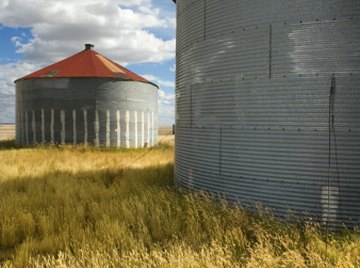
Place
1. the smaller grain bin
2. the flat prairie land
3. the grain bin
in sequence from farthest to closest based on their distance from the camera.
A: the smaller grain bin < the grain bin < the flat prairie land

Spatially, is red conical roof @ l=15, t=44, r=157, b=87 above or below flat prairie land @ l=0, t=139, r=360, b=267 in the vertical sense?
above

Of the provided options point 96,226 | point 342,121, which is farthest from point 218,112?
point 96,226

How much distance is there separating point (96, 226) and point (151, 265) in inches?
77.6

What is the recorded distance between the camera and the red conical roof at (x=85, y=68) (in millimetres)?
20891

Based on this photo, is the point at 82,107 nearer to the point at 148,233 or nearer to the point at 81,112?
the point at 81,112

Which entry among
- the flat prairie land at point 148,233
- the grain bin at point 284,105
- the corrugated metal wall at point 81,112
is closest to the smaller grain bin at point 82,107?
the corrugated metal wall at point 81,112

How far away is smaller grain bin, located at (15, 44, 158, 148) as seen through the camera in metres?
20.3

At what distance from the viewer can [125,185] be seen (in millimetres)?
9852

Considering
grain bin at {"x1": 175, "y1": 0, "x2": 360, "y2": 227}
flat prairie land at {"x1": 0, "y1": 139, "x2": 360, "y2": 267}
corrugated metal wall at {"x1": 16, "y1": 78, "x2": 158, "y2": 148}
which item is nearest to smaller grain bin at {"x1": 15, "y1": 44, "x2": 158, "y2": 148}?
corrugated metal wall at {"x1": 16, "y1": 78, "x2": 158, "y2": 148}

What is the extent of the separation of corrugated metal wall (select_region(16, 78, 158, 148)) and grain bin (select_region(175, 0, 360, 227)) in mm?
13287

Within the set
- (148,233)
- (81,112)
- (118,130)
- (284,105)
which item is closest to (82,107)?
(81,112)

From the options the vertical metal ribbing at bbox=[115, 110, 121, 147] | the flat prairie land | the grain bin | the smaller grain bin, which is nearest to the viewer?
the flat prairie land

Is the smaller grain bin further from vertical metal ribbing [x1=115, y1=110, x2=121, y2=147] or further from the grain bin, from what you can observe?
the grain bin

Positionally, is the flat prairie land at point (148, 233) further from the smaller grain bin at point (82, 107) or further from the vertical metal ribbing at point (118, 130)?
the vertical metal ribbing at point (118, 130)
